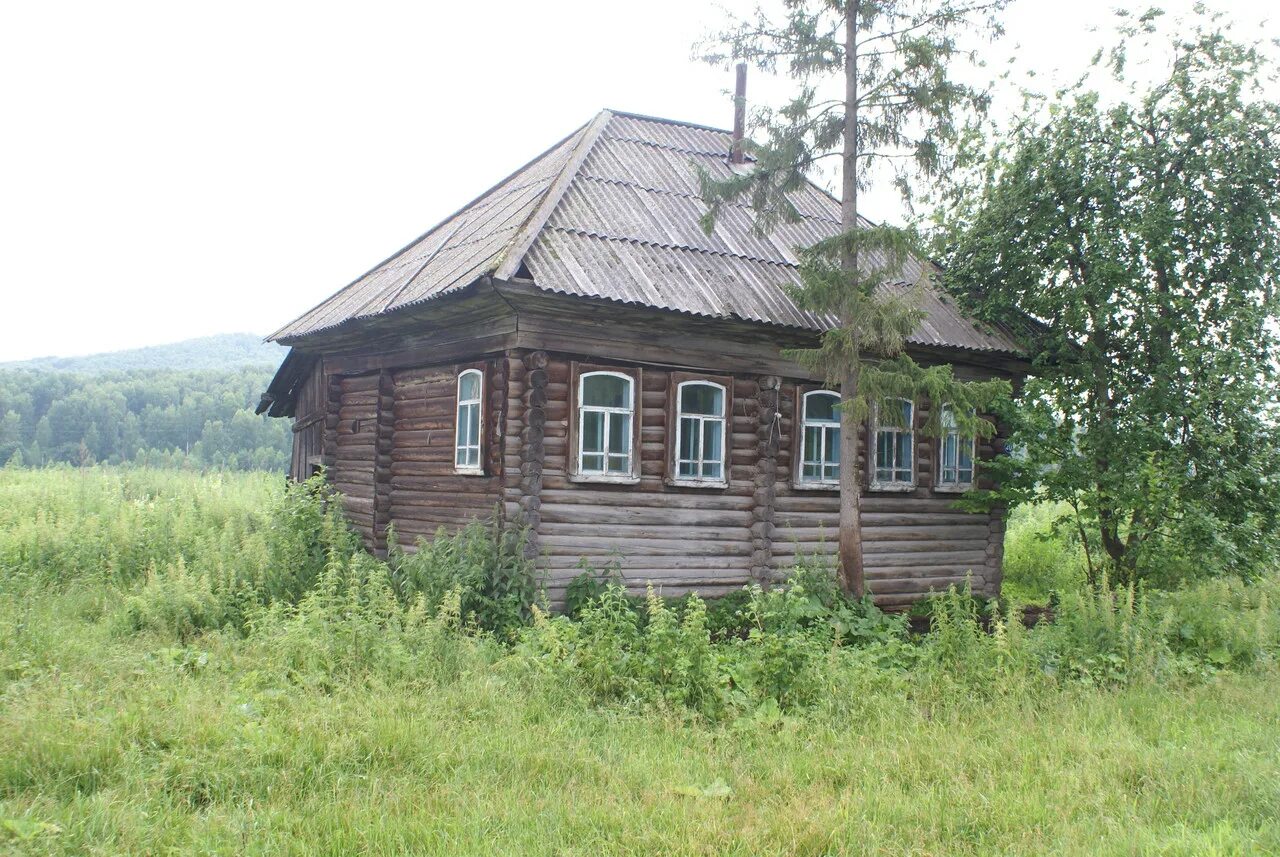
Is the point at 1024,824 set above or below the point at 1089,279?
below

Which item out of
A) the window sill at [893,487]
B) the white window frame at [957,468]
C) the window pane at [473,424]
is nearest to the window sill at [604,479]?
the window pane at [473,424]

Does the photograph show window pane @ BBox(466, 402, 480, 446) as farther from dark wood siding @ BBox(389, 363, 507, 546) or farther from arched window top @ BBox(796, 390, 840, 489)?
arched window top @ BBox(796, 390, 840, 489)

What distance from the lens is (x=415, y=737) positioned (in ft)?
18.5

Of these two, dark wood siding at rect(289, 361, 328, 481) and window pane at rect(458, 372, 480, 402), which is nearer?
window pane at rect(458, 372, 480, 402)

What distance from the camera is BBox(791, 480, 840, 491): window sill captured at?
38.4 ft

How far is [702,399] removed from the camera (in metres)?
11.2

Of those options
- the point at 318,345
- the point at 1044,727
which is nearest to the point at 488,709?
the point at 1044,727

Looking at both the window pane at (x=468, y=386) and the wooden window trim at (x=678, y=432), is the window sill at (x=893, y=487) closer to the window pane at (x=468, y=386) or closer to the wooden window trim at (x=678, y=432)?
the wooden window trim at (x=678, y=432)

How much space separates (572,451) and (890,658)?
380cm

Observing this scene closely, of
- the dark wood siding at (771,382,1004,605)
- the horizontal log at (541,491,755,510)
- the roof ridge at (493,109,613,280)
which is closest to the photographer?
the roof ridge at (493,109,613,280)

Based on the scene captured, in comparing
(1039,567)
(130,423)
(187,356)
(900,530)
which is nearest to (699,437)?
(900,530)

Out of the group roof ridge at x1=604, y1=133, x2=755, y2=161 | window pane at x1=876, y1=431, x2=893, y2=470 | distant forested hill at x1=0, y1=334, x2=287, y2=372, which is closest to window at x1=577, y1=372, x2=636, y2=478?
window pane at x1=876, y1=431, x2=893, y2=470

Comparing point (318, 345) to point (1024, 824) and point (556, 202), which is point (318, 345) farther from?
point (1024, 824)

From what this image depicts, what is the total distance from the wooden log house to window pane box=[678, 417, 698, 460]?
0.02 meters
